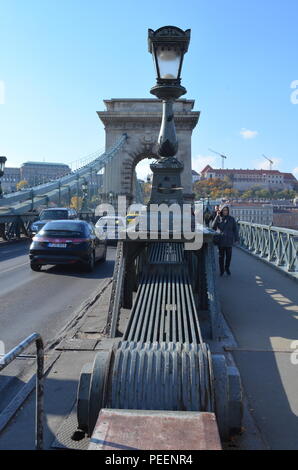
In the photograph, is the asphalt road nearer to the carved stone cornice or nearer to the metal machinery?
the metal machinery

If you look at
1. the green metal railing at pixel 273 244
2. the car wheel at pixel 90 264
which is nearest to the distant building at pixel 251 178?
the green metal railing at pixel 273 244

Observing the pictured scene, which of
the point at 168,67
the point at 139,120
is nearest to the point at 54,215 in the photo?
the point at 168,67

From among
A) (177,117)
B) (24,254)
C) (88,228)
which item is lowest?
(24,254)

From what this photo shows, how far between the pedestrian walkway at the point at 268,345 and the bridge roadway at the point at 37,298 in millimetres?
2198

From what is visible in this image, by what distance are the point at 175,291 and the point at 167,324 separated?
0.95 meters

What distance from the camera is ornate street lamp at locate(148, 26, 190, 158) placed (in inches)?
244

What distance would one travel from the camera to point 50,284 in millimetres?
9586

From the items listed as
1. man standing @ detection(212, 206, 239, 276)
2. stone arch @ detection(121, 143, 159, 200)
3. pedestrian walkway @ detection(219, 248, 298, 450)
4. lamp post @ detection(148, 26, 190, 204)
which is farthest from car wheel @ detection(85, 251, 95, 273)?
stone arch @ detection(121, 143, 159, 200)

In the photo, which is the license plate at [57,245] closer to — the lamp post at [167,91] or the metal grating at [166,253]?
the lamp post at [167,91]

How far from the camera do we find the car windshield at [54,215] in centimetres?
2081

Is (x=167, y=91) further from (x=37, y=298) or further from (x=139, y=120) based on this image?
(x=139, y=120)

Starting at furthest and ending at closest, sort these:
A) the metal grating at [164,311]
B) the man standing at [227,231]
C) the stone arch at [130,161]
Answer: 1. the stone arch at [130,161]
2. the man standing at [227,231]
3. the metal grating at [164,311]

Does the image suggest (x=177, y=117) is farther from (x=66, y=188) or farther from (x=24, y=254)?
(x=24, y=254)
